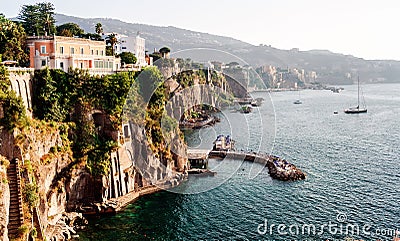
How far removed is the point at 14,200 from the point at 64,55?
19.3 metres

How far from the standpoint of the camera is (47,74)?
37406 mm

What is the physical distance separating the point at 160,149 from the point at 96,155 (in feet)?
31.4

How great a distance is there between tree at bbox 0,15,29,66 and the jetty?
23590 mm

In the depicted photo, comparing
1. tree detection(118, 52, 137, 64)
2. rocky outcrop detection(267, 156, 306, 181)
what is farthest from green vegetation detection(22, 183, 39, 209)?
tree detection(118, 52, 137, 64)

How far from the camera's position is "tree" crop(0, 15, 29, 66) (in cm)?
4091

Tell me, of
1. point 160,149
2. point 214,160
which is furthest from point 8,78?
point 214,160

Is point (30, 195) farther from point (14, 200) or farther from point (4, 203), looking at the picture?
point (4, 203)

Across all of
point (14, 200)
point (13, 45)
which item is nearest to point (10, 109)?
point (14, 200)

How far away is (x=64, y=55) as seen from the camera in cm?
4153

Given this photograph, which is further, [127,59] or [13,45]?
[127,59]

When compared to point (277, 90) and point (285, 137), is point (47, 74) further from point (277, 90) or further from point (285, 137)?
point (277, 90)

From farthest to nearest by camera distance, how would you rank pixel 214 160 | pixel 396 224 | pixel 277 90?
pixel 277 90, pixel 214 160, pixel 396 224

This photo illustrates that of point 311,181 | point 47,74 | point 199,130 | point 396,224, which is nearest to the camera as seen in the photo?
point 396,224

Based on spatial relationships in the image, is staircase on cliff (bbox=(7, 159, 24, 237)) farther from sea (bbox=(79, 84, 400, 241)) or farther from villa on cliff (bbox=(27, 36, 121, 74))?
villa on cliff (bbox=(27, 36, 121, 74))
